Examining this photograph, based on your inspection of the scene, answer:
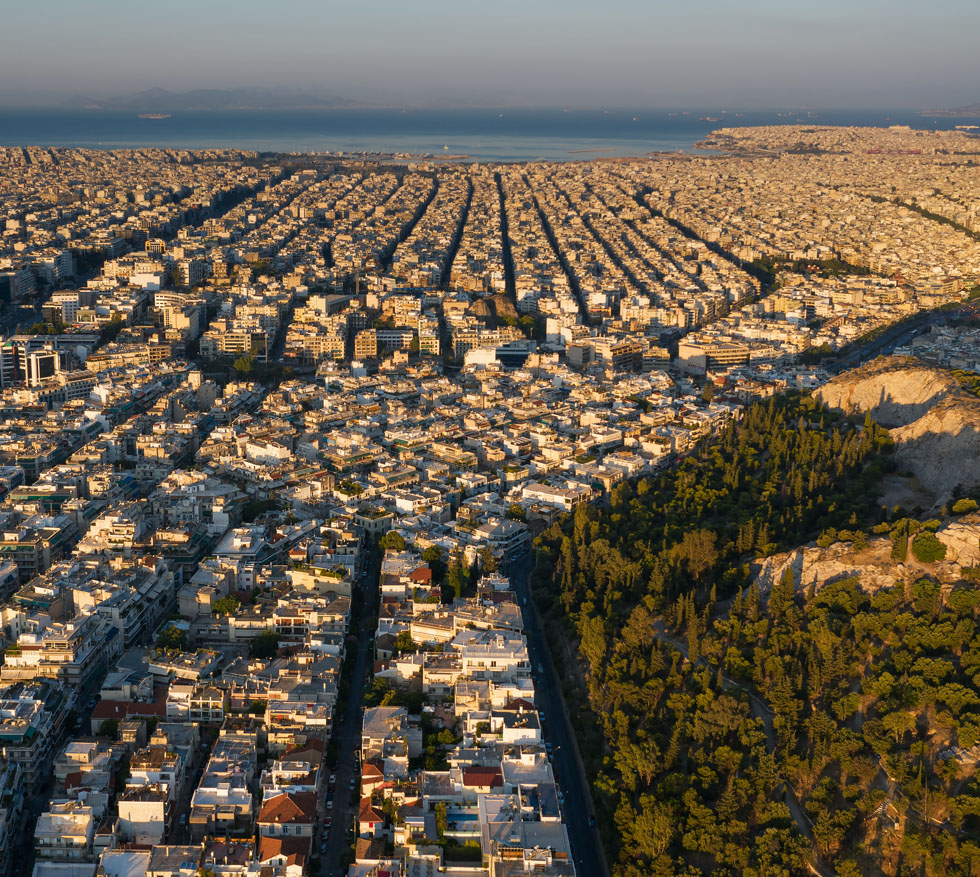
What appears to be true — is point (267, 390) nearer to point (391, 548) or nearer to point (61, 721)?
point (391, 548)

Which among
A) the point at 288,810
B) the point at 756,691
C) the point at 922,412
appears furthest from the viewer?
the point at 922,412

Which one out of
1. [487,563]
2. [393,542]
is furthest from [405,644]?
[393,542]

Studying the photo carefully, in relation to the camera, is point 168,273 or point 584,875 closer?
point 584,875

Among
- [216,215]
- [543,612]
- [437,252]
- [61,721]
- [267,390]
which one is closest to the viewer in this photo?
[61,721]

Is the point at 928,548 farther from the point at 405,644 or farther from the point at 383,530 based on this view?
the point at 383,530

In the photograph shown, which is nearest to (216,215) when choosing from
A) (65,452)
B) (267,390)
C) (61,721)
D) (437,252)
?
(437,252)

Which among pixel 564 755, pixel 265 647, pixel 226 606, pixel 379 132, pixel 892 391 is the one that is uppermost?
pixel 379 132

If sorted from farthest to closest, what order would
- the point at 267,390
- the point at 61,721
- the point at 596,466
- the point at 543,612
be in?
the point at 267,390, the point at 596,466, the point at 543,612, the point at 61,721

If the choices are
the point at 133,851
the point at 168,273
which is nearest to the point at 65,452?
the point at 133,851
